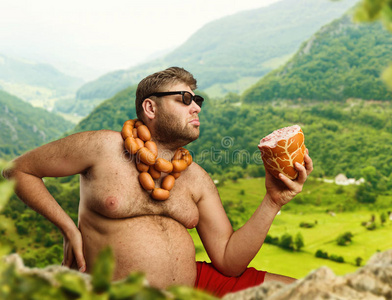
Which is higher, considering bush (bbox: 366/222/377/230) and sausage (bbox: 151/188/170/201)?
sausage (bbox: 151/188/170/201)

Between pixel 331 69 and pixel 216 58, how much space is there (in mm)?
17009

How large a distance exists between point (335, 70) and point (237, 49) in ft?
57.9

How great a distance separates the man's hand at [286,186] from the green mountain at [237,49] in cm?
2537

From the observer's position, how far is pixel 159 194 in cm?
188

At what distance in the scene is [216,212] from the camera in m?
2.11

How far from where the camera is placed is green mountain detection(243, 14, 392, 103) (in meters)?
16.7

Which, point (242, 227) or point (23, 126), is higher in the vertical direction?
point (242, 227)

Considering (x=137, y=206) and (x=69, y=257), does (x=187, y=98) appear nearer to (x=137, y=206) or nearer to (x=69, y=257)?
(x=137, y=206)

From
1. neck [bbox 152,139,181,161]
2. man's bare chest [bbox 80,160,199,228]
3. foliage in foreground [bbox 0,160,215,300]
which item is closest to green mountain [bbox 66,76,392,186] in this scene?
neck [bbox 152,139,181,161]

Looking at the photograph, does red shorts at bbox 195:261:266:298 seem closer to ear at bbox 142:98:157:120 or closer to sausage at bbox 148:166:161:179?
sausage at bbox 148:166:161:179

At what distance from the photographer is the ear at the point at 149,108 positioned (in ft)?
6.66

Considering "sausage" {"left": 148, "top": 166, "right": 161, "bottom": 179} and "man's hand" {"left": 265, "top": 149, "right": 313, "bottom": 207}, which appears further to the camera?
"sausage" {"left": 148, "top": 166, "right": 161, "bottom": 179}

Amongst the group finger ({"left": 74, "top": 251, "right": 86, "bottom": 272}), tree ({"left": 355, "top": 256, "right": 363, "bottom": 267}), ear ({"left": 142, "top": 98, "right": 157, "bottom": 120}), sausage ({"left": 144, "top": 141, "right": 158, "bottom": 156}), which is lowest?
tree ({"left": 355, "top": 256, "right": 363, "bottom": 267})

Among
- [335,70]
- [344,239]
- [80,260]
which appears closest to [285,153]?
[80,260]
